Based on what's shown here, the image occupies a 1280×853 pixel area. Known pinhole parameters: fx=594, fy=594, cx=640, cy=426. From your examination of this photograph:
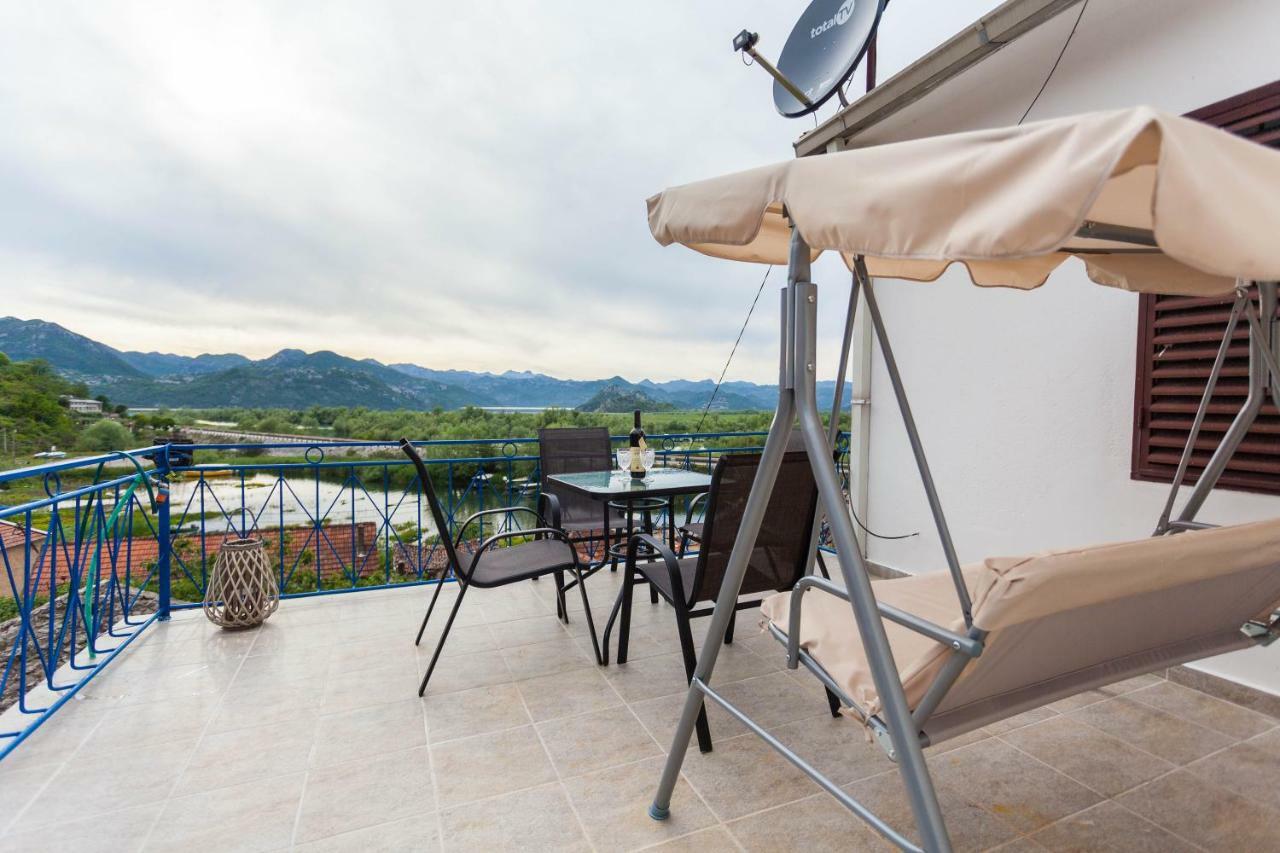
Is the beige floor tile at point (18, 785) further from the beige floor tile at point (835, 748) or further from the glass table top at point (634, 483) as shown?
the beige floor tile at point (835, 748)

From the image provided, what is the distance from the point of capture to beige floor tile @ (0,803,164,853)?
1.59 metres

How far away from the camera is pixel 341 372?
35.2 ft

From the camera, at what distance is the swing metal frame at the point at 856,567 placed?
43.2 inches

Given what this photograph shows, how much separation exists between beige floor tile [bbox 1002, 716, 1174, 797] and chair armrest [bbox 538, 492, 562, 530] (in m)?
2.23

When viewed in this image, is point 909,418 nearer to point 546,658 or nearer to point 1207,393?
point 1207,393

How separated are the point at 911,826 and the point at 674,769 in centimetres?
70

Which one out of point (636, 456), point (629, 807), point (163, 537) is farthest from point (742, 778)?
point (163, 537)

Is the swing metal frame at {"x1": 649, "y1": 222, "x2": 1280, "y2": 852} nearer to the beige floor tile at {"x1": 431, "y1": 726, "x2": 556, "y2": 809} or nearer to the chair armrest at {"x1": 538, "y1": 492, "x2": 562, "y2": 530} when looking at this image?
the beige floor tile at {"x1": 431, "y1": 726, "x2": 556, "y2": 809}

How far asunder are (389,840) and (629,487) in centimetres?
176

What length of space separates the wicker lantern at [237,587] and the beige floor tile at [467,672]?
3.50 ft

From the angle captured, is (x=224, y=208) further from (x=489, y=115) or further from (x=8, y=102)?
(x=489, y=115)

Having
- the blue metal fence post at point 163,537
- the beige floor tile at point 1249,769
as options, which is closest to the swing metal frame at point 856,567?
the beige floor tile at point 1249,769

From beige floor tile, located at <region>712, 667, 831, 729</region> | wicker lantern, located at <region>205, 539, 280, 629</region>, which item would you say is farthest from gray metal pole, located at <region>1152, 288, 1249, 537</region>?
wicker lantern, located at <region>205, 539, 280, 629</region>

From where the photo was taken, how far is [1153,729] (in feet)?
7.20
